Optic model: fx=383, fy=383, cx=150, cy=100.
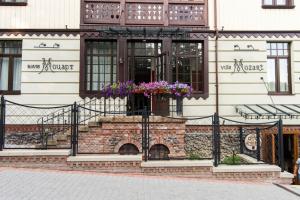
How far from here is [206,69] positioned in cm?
1579

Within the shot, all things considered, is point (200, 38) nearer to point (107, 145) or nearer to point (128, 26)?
point (128, 26)

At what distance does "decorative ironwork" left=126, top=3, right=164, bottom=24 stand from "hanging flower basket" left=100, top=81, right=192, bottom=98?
2792 millimetres

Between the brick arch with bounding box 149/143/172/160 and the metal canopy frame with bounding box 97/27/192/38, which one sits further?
the metal canopy frame with bounding box 97/27/192/38

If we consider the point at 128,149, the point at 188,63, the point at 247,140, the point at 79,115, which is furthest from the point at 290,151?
the point at 79,115

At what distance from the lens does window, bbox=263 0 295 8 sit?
16172 millimetres

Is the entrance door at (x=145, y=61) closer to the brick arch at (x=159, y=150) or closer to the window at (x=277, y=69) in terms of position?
the brick arch at (x=159, y=150)

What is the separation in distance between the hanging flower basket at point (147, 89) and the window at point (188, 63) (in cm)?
103

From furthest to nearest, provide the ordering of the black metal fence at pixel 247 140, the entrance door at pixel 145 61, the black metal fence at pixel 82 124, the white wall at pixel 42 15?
the entrance door at pixel 145 61 < the white wall at pixel 42 15 < the black metal fence at pixel 247 140 < the black metal fence at pixel 82 124

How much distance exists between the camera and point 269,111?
593 inches

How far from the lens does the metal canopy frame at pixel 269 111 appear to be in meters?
14.9

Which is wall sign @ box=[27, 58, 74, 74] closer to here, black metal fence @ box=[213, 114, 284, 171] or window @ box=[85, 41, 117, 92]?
window @ box=[85, 41, 117, 92]

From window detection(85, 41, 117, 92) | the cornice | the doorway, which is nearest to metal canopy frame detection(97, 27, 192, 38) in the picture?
the cornice

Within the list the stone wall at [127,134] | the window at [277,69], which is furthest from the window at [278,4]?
the stone wall at [127,134]

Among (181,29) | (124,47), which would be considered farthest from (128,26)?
(181,29)
